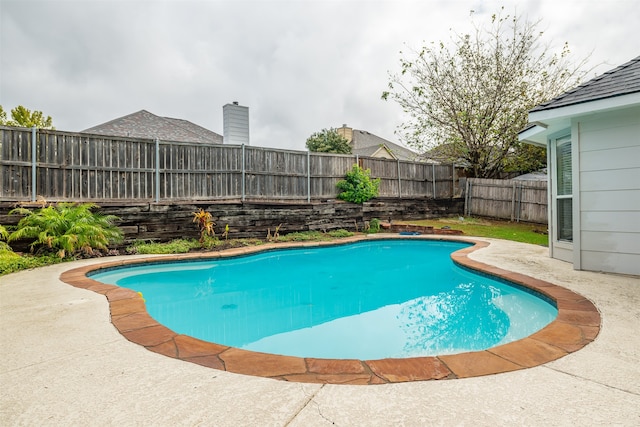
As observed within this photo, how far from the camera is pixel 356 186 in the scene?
9.87m

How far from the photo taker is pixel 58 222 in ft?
17.9

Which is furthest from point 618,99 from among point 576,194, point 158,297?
point 158,297

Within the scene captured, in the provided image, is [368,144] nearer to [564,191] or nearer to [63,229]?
[564,191]

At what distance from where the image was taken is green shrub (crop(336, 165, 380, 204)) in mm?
9823

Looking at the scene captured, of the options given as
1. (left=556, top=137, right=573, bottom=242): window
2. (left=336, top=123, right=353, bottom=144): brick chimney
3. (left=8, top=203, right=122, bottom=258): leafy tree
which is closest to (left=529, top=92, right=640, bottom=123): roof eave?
(left=556, top=137, right=573, bottom=242): window

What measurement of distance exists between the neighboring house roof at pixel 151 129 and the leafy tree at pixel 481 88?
7.47m

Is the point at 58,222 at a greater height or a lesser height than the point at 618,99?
lesser

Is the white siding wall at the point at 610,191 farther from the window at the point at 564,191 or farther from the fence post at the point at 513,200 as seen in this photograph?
the fence post at the point at 513,200

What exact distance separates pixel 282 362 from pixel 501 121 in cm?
1231

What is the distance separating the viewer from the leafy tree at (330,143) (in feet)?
68.5

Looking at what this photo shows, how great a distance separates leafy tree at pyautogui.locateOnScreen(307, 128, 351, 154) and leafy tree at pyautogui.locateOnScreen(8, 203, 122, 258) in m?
15.8

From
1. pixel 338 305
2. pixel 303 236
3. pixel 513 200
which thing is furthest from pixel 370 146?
pixel 338 305

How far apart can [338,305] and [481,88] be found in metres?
10.9

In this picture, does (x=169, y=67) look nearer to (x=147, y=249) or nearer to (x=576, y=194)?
(x=147, y=249)
